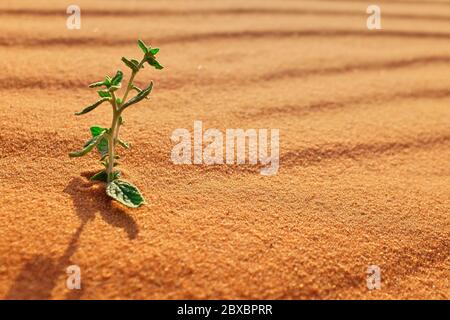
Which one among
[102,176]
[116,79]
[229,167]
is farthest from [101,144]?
[229,167]

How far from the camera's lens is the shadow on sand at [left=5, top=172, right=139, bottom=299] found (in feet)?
2.90

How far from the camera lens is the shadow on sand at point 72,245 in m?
0.88

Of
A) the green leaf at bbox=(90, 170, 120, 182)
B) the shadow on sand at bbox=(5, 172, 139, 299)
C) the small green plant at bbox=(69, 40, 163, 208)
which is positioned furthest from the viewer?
the green leaf at bbox=(90, 170, 120, 182)

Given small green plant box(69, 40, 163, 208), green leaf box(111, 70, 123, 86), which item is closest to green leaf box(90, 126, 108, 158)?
small green plant box(69, 40, 163, 208)

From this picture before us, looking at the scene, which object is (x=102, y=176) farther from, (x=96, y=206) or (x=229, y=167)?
(x=229, y=167)

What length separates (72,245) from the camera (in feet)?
3.18

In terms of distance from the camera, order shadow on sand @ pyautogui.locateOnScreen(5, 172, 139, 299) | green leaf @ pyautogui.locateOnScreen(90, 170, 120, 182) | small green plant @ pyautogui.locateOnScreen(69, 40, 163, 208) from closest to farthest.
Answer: shadow on sand @ pyautogui.locateOnScreen(5, 172, 139, 299)
small green plant @ pyautogui.locateOnScreen(69, 40, 163, 208)
green leaf @ pyautogui.locateOnScreen(90, 170, 120, 182)

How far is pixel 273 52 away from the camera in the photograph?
2.05 metres

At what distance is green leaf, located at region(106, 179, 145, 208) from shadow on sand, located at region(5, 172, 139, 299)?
0.03m

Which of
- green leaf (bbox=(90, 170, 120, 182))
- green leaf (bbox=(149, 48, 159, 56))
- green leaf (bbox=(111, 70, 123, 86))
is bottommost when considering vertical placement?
green leaf (bbox=(90, 170, 120, 182))

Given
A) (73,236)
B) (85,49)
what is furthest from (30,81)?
(73,236)

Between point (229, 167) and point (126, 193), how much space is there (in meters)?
0.34

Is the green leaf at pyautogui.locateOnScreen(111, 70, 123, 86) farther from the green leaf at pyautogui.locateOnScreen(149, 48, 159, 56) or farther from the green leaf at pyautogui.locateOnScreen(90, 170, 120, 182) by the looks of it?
the green leaf at pyautogui.locateOnScreen(90, 170, 120, 182)

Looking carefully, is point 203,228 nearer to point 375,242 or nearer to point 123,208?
point 123,208
